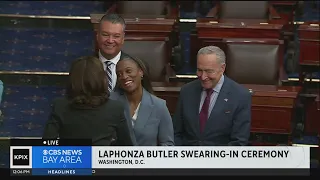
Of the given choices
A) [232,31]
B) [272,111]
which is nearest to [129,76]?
[272,111]

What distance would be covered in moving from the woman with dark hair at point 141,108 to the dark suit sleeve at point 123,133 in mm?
174

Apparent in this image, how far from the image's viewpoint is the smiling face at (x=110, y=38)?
2.09m

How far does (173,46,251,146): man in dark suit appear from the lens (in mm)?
1974

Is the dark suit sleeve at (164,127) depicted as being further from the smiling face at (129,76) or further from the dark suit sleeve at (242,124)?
the dark suit sleeve at (242,124)

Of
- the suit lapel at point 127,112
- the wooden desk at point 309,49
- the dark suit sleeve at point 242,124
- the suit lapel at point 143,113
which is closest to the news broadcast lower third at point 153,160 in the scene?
the suit lapel at point 127,112

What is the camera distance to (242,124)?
1971 mm

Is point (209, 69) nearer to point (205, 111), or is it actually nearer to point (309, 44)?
point (205, 111)

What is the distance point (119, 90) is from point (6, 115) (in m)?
0.88

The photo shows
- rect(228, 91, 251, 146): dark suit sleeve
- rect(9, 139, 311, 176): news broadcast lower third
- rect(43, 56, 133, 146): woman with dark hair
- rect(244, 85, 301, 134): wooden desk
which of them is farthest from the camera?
rect(244, 85, 301, 134): wooden desk

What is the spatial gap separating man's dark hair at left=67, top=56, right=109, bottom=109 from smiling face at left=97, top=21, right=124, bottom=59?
45cm

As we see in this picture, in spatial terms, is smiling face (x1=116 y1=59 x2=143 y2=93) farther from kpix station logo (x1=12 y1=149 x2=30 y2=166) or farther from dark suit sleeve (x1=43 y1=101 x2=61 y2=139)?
kpix station logo (x1=12 y1=149 x2=30 y2=166)

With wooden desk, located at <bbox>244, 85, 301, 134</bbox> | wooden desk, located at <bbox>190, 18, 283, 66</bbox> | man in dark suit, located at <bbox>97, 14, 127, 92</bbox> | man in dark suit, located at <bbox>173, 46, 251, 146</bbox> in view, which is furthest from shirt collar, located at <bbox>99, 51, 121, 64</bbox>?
wooden desk, located at <bbox>190, 18, 283, 66</bbox>

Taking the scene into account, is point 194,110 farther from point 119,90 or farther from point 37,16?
point 37,16

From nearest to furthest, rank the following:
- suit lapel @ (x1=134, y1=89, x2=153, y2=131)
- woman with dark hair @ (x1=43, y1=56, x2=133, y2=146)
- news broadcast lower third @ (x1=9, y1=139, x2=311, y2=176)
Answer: news broadcast lower third @ (x1=9, y1=139, x2=311, y2=176), woman with dark hair @ (x1=43, y1=56, x2=133, y2=146), suit lapel @ (x1=134, y1=89, x2=153, y2=131)
